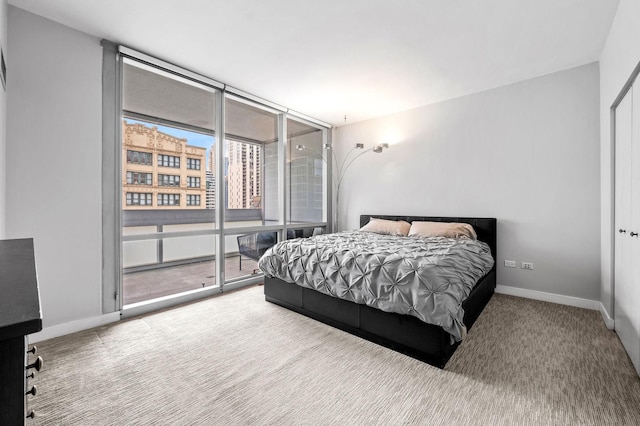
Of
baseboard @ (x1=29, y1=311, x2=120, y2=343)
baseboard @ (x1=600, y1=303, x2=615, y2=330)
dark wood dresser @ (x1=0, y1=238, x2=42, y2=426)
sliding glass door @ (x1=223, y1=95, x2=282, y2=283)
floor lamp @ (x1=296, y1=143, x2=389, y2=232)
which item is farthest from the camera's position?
floor lamp @ (x1=296, y1=143, x2=389, y2=232)

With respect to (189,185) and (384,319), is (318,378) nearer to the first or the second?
(384,319)

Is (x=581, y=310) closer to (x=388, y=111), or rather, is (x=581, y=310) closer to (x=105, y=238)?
(x=388, y=111)

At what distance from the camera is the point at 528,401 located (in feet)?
5.35

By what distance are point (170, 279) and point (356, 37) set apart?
3.25 meters

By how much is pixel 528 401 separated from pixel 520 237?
7.67 feet

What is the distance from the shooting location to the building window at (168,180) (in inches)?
127

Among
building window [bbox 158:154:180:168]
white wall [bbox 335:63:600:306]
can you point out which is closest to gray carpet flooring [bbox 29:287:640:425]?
white wall [bbox 335:63:600:306]

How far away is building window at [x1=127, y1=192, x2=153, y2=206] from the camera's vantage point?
298 cm

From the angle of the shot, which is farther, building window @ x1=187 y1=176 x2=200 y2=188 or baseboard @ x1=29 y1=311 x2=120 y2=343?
building window @ x1=187 y1=176 x2=200 y2=188

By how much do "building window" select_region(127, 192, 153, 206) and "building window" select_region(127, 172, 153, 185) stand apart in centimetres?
→ 12

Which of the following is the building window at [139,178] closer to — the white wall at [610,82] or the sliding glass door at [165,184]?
the sliding glass door at [165,184]

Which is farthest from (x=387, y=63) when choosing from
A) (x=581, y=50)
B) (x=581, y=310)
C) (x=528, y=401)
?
(x=581, y=310)

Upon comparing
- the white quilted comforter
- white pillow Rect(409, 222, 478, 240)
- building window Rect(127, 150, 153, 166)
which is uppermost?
building window Rect(127, 150, 153, 166)

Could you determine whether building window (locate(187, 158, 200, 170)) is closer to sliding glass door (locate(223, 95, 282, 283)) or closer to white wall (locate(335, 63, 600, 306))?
sliding glass door (locate(223, 95, 282, 283))
